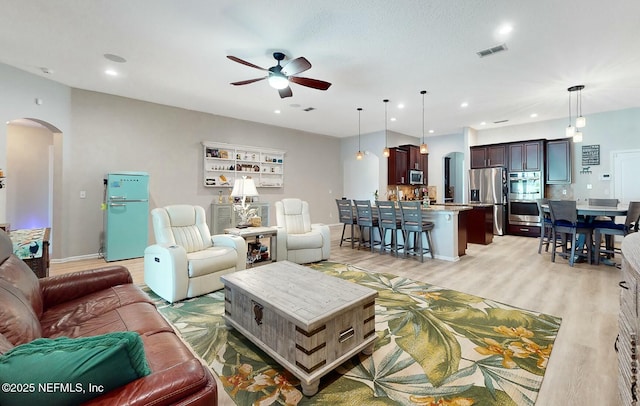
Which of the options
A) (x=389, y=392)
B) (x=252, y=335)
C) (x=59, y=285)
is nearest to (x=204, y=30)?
(x=59, y=285)

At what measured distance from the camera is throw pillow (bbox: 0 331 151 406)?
0.81 metres

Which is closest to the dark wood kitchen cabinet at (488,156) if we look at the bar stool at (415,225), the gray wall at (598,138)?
the gray wall at (598,138)

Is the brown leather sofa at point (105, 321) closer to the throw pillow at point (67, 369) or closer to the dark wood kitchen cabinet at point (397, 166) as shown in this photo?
the throw pillow at point (67, 369)

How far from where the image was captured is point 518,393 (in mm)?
1742

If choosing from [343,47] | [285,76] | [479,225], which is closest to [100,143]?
[285,76]

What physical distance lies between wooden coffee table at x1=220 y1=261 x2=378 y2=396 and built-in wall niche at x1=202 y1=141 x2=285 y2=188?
4.51 meters

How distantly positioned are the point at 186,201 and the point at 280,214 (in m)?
2.54

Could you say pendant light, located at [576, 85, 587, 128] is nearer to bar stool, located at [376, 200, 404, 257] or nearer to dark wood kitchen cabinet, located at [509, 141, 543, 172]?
dark wood kitchen cabinet, located at [509, 141, 543, 172]

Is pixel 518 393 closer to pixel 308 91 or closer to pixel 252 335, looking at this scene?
pixel 252 335

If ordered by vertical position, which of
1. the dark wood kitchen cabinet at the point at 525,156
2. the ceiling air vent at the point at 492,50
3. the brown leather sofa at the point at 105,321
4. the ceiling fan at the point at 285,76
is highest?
the ceiling air vent at the point at 492,50

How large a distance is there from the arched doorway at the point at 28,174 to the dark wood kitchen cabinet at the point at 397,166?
7627 millimetres

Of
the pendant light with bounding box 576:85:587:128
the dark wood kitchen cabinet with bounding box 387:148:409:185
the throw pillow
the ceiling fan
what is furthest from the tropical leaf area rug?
the dark wood kitchen cabinet with bounding box 387:148:409:185

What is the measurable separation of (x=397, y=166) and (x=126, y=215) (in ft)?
21.9

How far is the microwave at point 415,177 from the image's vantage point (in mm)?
8758
